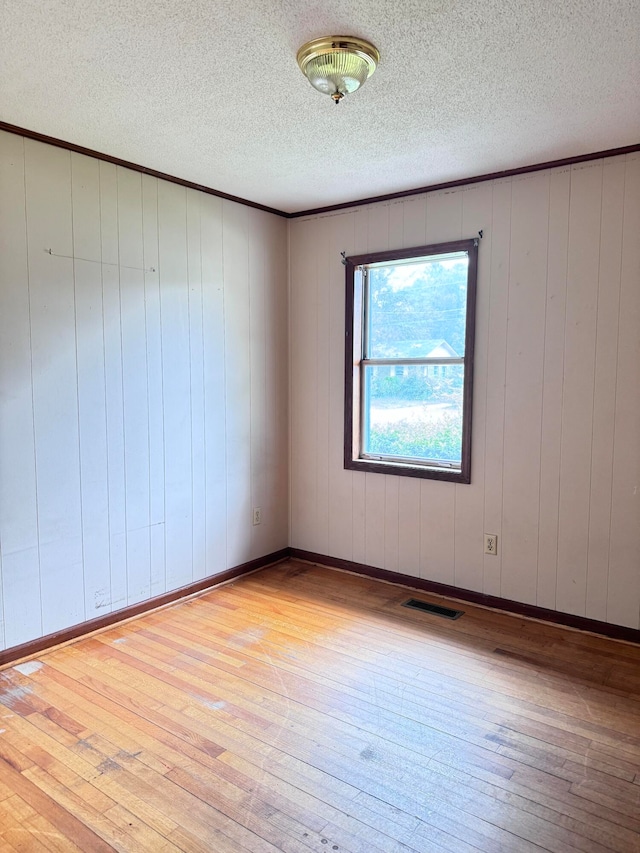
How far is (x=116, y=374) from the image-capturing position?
311cm

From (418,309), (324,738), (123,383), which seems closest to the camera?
(324,738)

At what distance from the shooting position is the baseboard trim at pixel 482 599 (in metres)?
3.03

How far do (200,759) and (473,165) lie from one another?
309 centimetres

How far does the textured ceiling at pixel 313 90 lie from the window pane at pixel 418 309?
1.91 feet

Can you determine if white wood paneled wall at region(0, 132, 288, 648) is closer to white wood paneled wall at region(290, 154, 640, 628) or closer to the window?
the window

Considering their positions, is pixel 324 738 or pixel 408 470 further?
pixel 408 470

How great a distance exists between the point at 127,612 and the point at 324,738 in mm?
1522

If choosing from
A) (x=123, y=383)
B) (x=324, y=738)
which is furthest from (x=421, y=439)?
(x=324, y=738)

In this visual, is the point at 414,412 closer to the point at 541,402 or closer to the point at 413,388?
the point at 413,388

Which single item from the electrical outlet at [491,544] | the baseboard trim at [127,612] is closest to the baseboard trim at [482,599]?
the electrical outlet at [491,544]

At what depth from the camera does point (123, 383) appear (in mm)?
3148

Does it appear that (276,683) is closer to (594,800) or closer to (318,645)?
(318,645)

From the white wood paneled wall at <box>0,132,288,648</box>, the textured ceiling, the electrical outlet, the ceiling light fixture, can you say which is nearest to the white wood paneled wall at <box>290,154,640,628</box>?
the electrical outlet

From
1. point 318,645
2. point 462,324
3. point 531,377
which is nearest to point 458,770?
point 318,645
